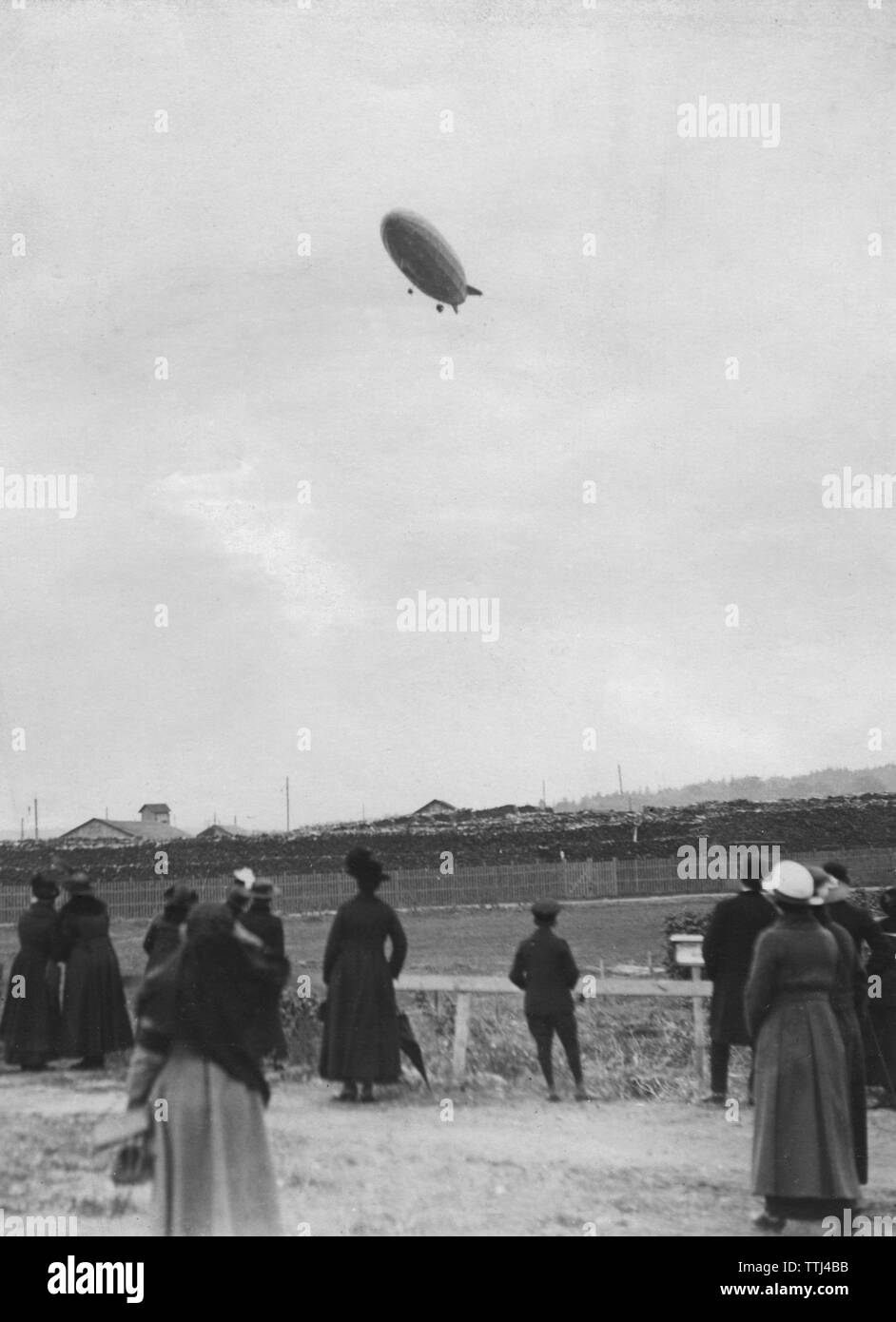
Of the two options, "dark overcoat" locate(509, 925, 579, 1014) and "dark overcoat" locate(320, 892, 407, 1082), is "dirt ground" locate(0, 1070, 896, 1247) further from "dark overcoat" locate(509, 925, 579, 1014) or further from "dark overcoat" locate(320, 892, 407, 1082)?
"dark overcoat" locate(509, 925, 579, 1014)

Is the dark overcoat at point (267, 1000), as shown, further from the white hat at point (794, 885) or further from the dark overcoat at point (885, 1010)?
the dark overcoat at point (885, 1010)

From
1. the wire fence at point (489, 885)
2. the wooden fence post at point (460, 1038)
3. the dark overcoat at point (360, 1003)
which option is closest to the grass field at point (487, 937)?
the wire fence at point (489, 885)

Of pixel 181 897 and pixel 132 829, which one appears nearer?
pixel 181 897

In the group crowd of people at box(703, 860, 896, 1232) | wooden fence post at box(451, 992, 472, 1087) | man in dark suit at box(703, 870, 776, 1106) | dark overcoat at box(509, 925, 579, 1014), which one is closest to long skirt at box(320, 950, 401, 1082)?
wooden fence post at box(451, 992, 472, 1087)

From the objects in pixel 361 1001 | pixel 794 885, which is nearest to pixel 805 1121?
pixel 794 885

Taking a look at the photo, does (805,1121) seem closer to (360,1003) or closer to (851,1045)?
(851,1045)
